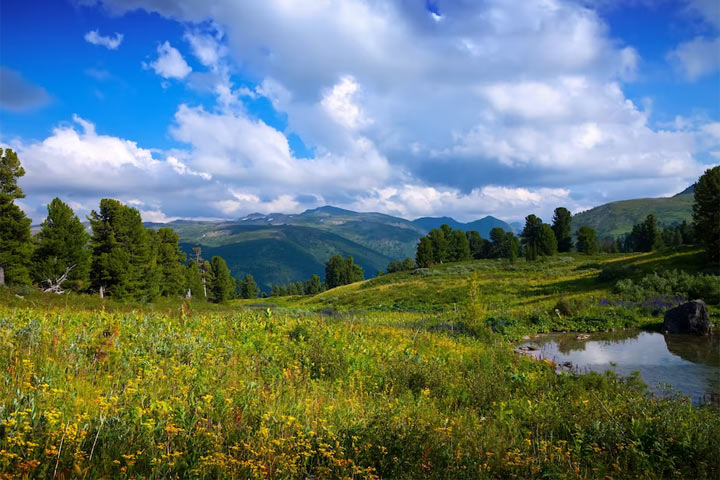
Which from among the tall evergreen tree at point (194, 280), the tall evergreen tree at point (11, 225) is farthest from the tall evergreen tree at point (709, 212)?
the tall evergreen tree at point (194, 280)

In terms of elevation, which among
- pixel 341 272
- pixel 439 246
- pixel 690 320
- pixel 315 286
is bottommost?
pixel 315 286

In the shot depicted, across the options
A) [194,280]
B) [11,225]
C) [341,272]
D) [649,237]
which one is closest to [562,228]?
[649,237]

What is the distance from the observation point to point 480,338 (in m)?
16.8

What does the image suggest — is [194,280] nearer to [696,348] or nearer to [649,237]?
[696,348]

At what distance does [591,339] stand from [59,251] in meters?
46.1

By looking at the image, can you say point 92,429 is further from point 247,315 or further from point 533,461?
point 247,315

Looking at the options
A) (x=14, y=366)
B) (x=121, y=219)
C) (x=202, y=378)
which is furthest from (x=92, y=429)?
(x=121, y=219)

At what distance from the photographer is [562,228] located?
106625mm

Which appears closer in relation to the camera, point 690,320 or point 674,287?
point 690,320

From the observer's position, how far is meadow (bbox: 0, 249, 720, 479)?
4.20 meters

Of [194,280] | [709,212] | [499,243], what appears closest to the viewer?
[709,212]

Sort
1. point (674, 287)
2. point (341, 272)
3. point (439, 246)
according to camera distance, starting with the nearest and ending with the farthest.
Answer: point (674, 287) < point (439, 246) < point (341, 272)

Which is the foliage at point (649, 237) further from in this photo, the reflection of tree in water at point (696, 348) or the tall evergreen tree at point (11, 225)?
the tall evergreen tree at point (11, 225)

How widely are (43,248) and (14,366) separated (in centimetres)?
4210
